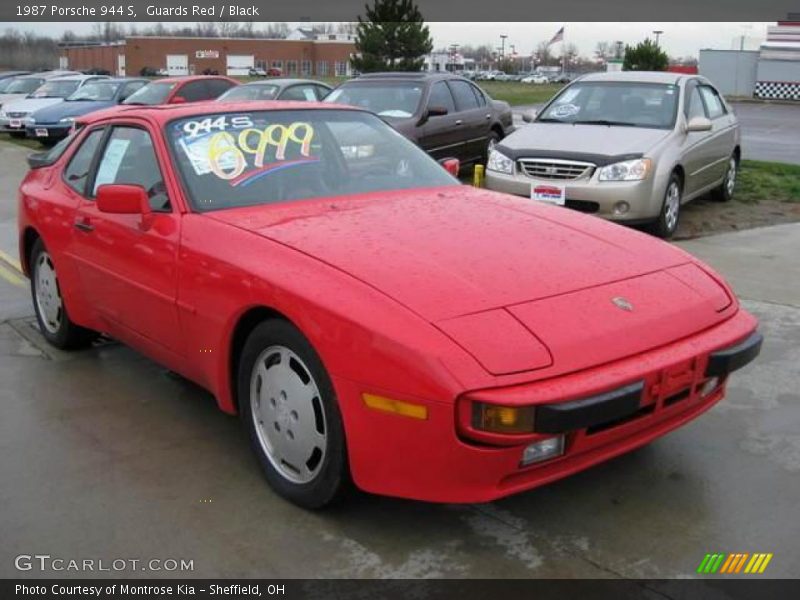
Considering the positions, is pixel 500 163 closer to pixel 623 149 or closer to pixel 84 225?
pixel 623 149

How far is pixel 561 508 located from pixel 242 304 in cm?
142

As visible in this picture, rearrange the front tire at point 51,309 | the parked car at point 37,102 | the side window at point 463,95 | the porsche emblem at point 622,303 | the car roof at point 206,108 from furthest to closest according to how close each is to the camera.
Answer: the parked car at point 37,102
the side window at point 463,95
the front tire at point 51,309
the car roof at point 206,108
the porsche emblem at point 622,303

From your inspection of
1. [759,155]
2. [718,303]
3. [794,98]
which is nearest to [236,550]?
[718,303]

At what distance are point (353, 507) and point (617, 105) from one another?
658cm

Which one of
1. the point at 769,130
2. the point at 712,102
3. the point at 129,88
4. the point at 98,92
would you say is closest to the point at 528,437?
the point at 712,102

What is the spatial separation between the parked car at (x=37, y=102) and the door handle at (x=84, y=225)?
1580 centimetres

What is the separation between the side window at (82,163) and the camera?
178 inches

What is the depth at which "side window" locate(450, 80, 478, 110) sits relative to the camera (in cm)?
1166

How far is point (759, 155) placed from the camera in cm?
1577

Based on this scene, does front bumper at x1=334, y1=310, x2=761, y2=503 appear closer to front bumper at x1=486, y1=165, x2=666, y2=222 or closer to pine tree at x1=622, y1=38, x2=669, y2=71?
front bumper at x1=486, y1=165, x2=666, y2=222

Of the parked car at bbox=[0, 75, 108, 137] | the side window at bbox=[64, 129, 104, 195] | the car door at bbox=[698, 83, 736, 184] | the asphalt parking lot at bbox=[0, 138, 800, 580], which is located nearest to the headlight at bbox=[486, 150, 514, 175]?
the car door at bbox=[698, 83, 736, 184]

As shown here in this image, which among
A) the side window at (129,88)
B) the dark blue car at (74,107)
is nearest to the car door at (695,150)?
the dark blue car at (74,107)

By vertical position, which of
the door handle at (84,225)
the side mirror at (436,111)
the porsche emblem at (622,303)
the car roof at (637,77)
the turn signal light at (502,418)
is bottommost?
the turn signal light at (502,418)

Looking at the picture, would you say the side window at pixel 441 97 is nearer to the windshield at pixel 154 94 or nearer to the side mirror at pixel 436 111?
the side mirror at pixel 436 111
